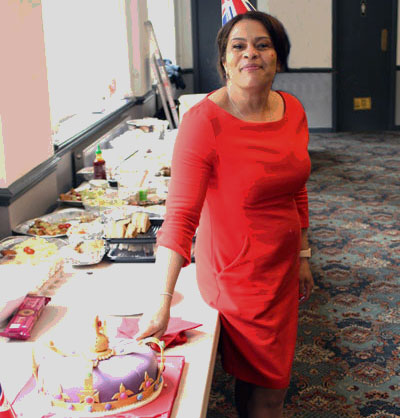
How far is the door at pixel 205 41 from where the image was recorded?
848 cm

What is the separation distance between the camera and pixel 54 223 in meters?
2.48

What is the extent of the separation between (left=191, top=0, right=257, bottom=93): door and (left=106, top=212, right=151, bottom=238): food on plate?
20.8ft

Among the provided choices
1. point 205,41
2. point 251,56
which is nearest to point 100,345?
point 251,56

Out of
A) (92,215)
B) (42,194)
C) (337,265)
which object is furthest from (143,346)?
(337,265)

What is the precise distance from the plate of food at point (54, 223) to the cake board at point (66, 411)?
1.07m

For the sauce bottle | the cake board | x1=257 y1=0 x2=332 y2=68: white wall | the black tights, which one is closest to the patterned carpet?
the black tights

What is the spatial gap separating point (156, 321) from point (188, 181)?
1.11 feet

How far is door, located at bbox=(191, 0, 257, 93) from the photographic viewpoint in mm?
8484

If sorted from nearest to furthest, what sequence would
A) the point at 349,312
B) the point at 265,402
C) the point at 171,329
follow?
the point at 171,329, the point at 265,402, the point at 349,312

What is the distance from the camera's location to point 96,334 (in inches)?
48.6

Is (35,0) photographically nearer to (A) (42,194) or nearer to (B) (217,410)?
(A) (42,194)

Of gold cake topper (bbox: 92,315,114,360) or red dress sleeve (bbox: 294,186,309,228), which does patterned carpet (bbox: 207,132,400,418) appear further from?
gold cake topper (bbox: 92,315,114,360)

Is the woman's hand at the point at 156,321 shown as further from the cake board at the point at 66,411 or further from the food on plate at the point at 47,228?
the food on plate at the point at 47,228

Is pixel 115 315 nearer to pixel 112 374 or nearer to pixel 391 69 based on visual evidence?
pixel 112 374
